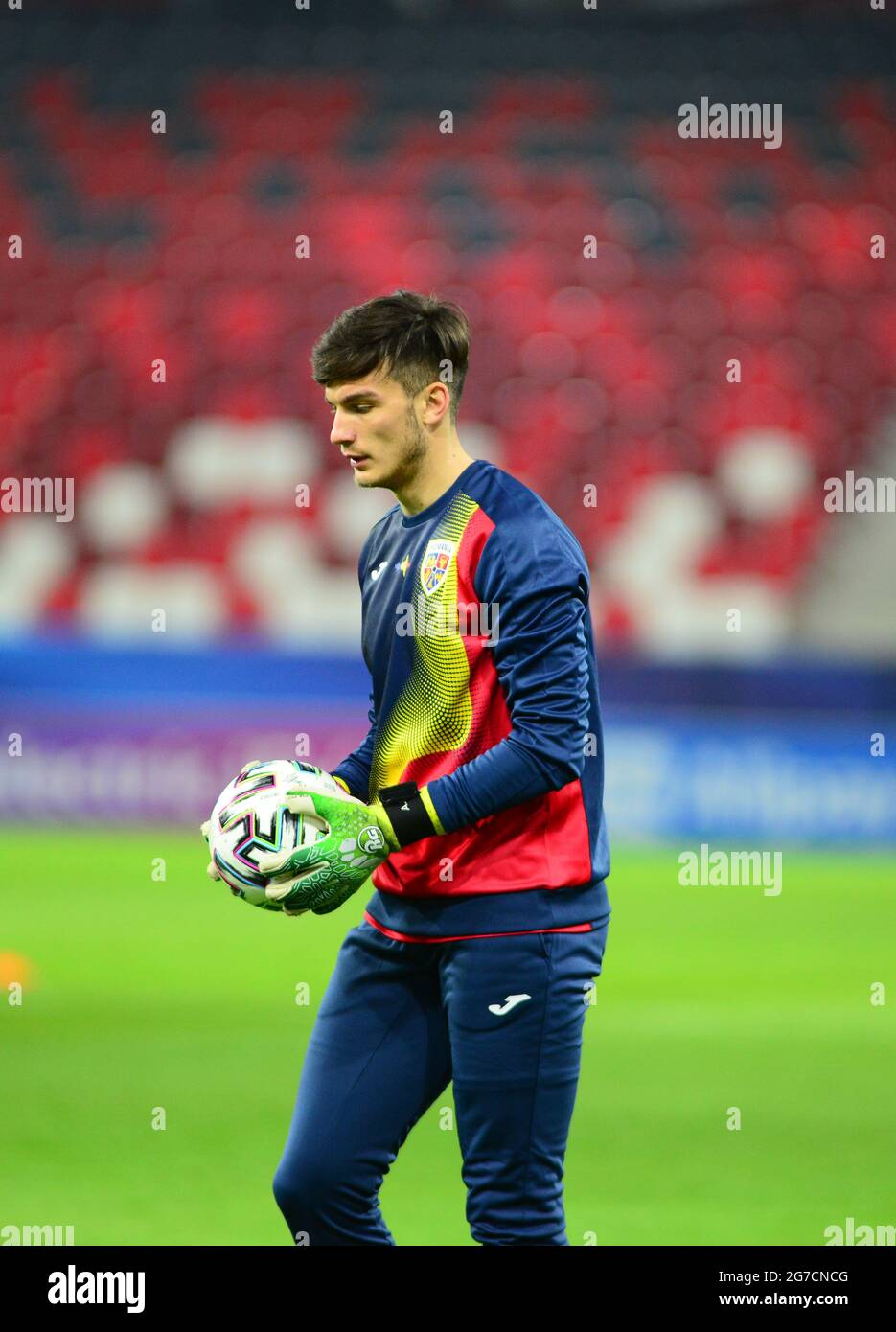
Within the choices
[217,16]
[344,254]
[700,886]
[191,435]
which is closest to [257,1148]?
[700,886]

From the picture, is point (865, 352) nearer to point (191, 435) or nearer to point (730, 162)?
point (730, 162)

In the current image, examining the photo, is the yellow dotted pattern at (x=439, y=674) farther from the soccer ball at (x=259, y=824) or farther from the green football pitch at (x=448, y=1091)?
the green football pitch at (x=448, y=1091)

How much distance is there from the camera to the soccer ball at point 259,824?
3383mm

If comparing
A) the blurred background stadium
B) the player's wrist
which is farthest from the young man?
the blurred background stadium

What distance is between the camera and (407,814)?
3.31 m

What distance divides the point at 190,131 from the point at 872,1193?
50.5ft

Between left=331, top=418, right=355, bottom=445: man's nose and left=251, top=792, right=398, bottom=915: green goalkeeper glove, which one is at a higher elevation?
left=331, top=418, right=355, bottom=445: man's nose

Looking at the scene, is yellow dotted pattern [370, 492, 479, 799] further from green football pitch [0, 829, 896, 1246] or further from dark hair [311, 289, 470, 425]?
green football pitch [0, 829, 896, 1246]

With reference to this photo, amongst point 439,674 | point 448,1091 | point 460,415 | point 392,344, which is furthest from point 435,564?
point 460,415

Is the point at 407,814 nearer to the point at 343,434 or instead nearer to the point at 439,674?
the point at 439,674

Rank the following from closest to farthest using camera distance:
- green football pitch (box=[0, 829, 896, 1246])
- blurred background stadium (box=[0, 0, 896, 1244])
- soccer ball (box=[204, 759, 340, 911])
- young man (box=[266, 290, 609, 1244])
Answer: young man (box=[266, 290, 609, 1244]) < soccer ball (box=[204, 759, 340, 911]) < green football pitch (box=[0, 829, 896, 1246]) < blurred background stadium (box=[0, 0, 896, 1244])

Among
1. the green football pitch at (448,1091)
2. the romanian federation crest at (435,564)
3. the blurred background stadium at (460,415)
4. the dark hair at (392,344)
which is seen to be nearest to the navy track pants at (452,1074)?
the romanian federation crest at (435,564)

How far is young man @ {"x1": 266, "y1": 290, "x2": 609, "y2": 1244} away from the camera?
3.27 metres

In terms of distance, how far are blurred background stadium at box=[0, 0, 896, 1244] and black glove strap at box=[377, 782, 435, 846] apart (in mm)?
5246
